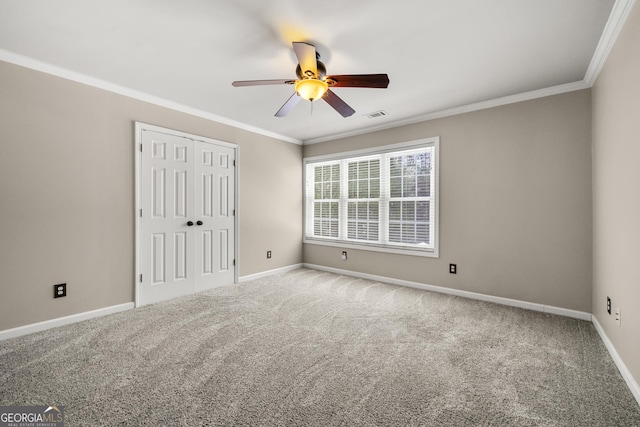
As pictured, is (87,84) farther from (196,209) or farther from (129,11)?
(196,209)

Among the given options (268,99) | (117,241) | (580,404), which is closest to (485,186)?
(580,404)

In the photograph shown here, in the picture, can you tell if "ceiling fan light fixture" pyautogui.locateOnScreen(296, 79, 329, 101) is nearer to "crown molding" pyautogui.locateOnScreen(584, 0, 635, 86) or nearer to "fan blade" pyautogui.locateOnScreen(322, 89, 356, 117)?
"fan blade" pyautogui.locateOnScreen(322, 89, 356, 117)

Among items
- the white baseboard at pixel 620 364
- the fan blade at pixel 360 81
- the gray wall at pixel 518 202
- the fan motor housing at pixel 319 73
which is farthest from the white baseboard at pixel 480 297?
the fan motor housing at pixel 319 73

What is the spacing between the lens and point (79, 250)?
294 cm

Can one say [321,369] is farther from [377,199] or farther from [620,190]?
[377,199]

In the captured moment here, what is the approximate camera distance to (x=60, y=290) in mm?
2809

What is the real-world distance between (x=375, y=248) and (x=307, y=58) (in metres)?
3.18

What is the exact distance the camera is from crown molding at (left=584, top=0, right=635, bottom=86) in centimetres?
185

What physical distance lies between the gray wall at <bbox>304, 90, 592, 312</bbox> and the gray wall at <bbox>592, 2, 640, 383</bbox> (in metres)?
0.22

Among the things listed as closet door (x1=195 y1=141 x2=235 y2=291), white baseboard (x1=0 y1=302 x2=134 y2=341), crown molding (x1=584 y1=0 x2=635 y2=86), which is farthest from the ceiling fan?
white baseboard (x1=0 y1=302 x2=134 y2=341)

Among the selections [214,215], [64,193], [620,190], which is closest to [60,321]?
[64,193]

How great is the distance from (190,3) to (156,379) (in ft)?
8.39

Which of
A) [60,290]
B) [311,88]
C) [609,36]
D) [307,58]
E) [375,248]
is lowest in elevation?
[60,290]

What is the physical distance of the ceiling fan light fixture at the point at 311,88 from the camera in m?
2.25
